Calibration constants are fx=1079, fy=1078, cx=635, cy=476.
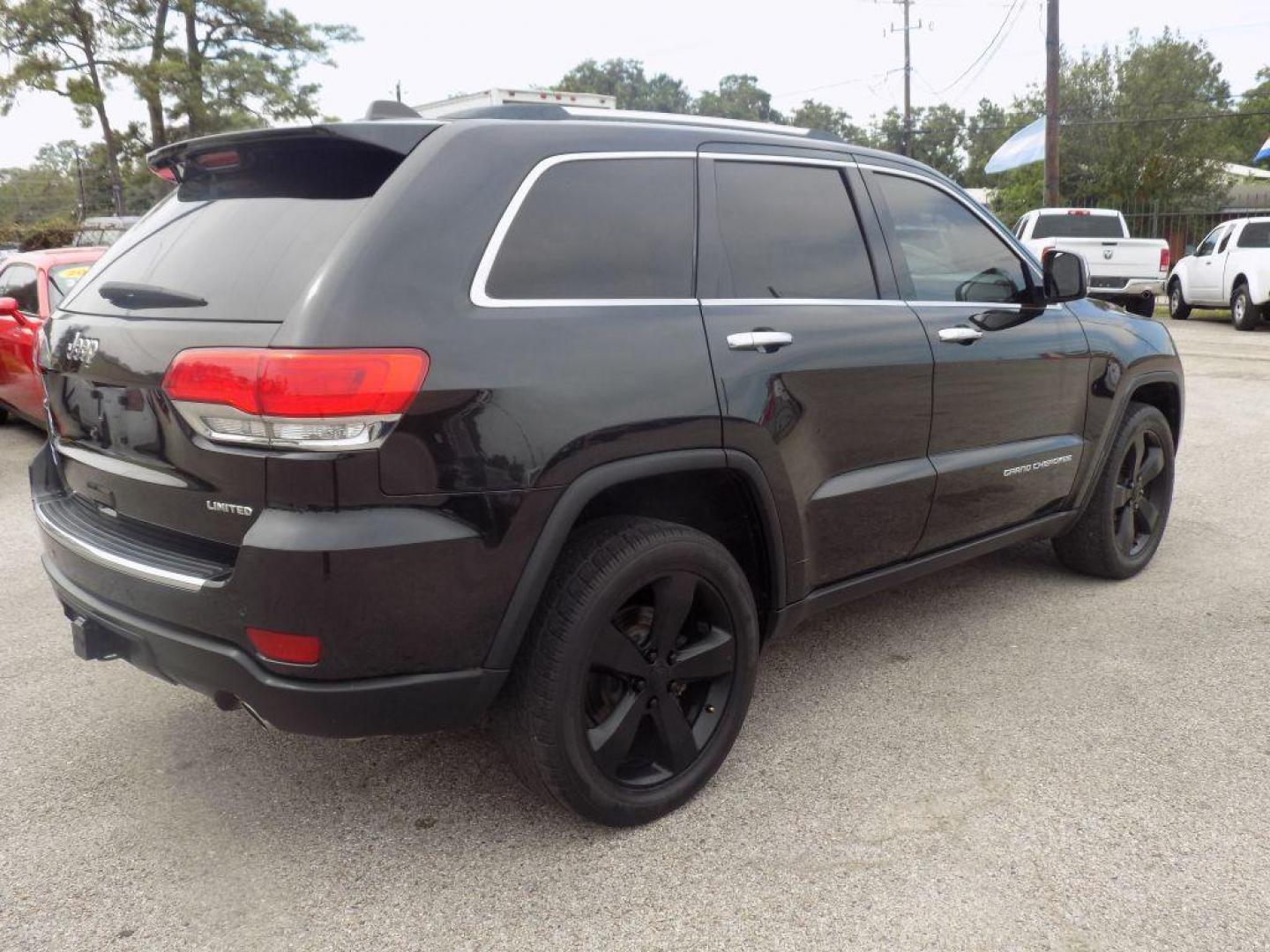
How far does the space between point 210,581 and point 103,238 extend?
15.8 m

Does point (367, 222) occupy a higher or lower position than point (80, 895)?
higher

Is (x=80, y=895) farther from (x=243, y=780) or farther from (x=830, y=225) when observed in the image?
(x=830, y=225)

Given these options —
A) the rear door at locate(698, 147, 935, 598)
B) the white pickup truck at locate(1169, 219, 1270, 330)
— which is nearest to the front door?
the rear door at locate(698, 147, 935, 598)

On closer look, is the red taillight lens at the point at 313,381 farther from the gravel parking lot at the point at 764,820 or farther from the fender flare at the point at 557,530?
the gravel parking lot at the point at 764,820

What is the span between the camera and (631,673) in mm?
2760

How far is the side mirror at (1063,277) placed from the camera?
13.3 feet

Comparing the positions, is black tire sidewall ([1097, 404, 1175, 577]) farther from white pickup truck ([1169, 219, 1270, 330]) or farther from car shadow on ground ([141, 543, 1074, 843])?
white pickup truck ([1169, 219, 1270, 330])

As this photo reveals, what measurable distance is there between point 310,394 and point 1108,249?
55.8 ft

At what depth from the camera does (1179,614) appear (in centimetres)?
438

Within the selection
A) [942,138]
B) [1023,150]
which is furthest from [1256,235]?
[942,138]

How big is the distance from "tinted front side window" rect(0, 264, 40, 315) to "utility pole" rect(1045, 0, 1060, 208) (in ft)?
66.5

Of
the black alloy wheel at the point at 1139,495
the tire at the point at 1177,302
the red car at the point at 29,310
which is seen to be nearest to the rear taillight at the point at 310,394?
the black alloy wheel at the point at 1139,495

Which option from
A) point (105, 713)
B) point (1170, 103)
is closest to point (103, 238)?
point (105, 713)

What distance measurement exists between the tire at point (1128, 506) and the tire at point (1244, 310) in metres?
13.5
